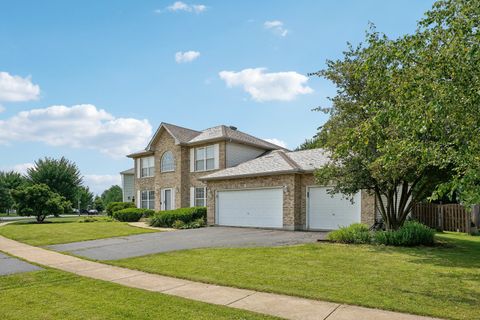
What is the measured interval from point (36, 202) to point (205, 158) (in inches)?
546

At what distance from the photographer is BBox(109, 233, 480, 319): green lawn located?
6.14 metres

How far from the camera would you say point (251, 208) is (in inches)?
838

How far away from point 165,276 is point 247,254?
3.30 meters

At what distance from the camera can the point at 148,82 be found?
1614 cm

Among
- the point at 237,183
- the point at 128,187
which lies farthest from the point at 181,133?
the point at 128,187

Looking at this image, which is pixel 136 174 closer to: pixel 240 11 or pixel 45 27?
pixel 45 27

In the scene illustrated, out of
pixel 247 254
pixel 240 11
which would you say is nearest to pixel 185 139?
pixel 240 11

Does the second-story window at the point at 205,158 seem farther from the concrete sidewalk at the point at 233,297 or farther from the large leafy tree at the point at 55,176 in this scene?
the large leafy tree at the point at 55,176

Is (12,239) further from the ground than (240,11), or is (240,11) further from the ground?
(240,11)

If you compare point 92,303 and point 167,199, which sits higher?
point 167,199

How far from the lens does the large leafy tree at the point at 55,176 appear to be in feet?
149

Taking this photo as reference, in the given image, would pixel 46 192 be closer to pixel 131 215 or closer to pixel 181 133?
pixel 131 215

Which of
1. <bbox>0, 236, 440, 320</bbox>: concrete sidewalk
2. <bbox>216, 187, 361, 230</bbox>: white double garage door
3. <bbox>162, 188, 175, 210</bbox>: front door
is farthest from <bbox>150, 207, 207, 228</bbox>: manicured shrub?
<bbox>0, 236, 440, 320</bbox>: concrete sidewalk

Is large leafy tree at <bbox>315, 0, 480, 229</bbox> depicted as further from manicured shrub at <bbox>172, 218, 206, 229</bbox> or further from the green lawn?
manicured shrub at <bbox>172, 218, 206, 229</bbox>
